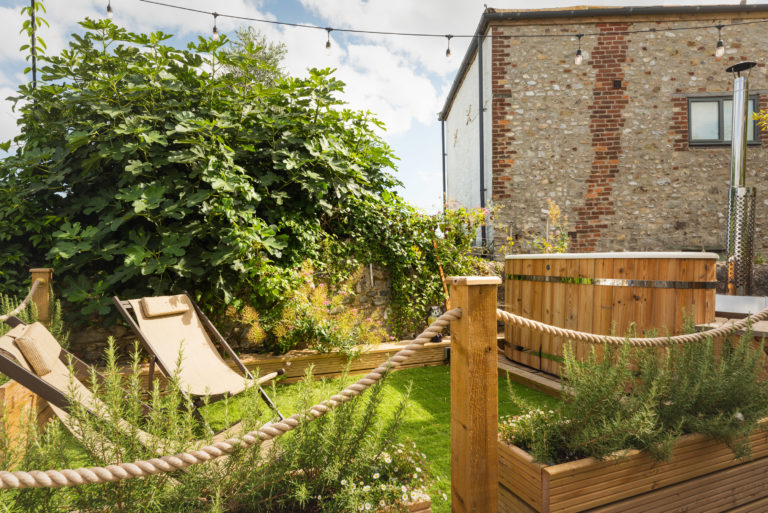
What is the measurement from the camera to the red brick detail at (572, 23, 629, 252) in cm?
783

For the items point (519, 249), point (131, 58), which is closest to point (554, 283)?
point (519, 249)

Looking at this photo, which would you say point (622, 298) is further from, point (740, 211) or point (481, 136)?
point (481, 136)

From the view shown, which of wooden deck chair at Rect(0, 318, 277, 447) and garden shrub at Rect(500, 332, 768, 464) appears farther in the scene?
wooden deck chair at Rect(0, 318, 277, 447)

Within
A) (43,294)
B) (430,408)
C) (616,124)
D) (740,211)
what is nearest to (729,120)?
(616,124)

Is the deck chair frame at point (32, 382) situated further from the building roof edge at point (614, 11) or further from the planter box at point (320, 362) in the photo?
the building roof edge at point (614, 11)

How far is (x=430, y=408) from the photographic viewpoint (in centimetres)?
337

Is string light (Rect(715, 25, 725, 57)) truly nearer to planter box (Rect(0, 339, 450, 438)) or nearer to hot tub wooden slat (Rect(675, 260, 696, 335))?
hot tub wooden slat (Rect(675, 260, 696, 335))

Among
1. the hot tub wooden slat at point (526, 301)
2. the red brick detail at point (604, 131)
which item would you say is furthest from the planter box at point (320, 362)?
the red brick detail at point (604, 131)

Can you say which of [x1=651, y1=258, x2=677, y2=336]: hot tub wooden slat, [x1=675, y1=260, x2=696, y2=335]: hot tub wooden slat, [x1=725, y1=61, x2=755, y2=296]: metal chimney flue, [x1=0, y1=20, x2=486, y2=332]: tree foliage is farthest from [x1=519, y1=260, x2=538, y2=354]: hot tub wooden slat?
[x1=725, y1=61, x2=755, y2=296]: metal chimney flue

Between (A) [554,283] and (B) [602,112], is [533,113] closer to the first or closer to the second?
(B) [602,112]

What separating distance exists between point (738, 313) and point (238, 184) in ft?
17.6

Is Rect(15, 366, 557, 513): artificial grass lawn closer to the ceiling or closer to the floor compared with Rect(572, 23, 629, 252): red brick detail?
closer to the floor

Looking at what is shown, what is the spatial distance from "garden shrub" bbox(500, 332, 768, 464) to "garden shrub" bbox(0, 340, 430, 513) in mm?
587

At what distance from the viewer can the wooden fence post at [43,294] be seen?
3646mm
